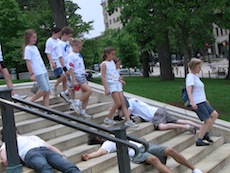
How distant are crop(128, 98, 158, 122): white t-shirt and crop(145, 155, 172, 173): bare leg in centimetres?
265

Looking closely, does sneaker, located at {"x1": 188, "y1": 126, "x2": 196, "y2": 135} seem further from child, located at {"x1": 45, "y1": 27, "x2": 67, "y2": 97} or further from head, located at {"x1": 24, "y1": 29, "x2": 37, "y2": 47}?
head, located at {"x1": 24, "y1": 29, "x2": 37, "y2": 47}

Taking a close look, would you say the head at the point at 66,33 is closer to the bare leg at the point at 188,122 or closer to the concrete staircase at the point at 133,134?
the concrete staircase at the point at 133,134

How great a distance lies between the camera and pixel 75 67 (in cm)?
845

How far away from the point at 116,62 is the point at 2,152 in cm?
381

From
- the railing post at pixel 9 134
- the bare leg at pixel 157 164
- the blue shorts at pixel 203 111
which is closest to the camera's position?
the railing post at pixel 9 134

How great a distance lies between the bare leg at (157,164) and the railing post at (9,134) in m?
2.09

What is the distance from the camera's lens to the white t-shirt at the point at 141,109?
29.6ft

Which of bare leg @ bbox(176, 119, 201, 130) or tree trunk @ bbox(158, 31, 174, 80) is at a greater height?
tree trunk @ bbox(158, 31, 174, 80)

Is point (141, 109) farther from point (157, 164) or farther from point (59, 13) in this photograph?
point (59, 13)

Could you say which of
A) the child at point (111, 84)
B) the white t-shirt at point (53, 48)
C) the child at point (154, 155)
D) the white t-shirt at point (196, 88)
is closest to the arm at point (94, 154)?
the child at point (154, 155)

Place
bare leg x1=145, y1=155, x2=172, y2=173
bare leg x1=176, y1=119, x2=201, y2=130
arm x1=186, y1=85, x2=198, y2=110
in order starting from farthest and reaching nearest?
bare leg x1=176, y1=119, x2=201, y2=130, arm x1=186, y1=85, x2=198, y2=110, bare leg x1=145, y1=155, x2=172, y2=173

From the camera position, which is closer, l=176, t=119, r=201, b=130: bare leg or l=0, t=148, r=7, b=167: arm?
l=0, t=148, r=7, b=167: arm

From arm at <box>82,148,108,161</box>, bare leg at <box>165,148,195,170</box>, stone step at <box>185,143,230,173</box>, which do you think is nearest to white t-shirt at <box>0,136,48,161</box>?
arm at <box>82,148,108,161</box>

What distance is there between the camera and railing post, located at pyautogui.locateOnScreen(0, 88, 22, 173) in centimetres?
512
